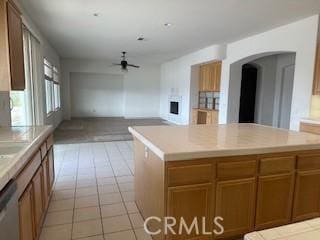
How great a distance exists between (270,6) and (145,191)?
3.43m

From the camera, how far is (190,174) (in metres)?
1.87

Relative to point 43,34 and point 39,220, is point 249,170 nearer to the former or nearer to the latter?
point 39,220

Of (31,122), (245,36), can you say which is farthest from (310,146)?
(31,122)

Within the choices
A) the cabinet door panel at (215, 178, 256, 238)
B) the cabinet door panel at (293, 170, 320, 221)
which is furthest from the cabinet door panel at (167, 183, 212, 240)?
the cabinet door panel at (293, 170, 320, 221)

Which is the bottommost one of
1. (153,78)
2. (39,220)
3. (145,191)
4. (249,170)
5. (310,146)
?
(39,220)

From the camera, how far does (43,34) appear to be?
5836mm

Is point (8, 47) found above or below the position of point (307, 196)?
above

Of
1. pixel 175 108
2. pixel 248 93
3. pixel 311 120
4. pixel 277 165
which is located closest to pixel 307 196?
pixel 277 165

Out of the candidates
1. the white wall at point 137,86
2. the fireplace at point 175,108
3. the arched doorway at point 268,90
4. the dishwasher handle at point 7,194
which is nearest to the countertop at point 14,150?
the dishwasher handle at point 7,194

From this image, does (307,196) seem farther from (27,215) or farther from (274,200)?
(27,215)

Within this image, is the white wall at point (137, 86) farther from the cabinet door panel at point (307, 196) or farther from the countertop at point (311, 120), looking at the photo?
the cabinet door panel at point (307, 196)

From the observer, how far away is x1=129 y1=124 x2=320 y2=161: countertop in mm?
1840

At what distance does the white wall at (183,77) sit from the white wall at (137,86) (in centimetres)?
42

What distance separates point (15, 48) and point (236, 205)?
2698 mm
